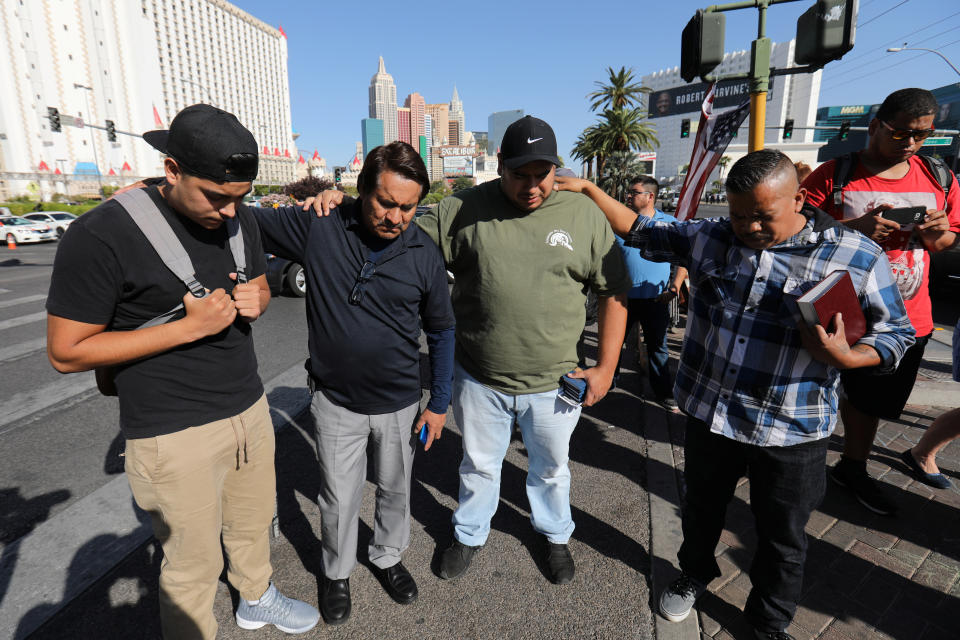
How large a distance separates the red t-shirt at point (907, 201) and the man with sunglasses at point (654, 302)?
1761 mm

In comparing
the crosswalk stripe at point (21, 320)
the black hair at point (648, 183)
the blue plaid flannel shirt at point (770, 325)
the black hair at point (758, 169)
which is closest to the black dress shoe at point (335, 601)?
the blue plaid flannel shirt at point (770, 325)

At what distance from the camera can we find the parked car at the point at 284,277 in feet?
32.5

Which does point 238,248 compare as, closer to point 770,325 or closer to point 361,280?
point 361,280

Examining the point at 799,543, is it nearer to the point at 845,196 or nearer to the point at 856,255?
the point at 856,255

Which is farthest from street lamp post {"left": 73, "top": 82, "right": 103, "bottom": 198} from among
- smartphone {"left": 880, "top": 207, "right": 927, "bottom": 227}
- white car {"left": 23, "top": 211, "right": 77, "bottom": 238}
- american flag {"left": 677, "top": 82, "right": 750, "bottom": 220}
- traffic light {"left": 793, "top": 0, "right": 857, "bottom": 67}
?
smartphone {"left": 880, "top": 207, "right": 927, "bottom": 227}

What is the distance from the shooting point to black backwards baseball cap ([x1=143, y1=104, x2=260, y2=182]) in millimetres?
1566

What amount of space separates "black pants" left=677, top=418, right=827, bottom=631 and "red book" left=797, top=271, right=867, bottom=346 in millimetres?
→ 563

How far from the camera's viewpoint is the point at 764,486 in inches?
82.1

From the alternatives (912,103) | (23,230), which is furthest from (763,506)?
(23,230)

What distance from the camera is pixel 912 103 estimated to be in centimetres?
251

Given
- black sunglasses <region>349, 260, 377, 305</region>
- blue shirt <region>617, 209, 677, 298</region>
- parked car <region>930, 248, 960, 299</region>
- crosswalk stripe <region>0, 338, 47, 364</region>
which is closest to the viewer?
black sunglasses <region>349, 260, 377, 305</region>

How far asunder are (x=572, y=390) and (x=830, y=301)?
1.13 m

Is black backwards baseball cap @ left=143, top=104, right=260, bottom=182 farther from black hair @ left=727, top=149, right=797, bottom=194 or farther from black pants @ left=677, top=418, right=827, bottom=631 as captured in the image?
black pants @ left=677, top=418, right=827, bottom=631

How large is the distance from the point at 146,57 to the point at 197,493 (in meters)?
108
